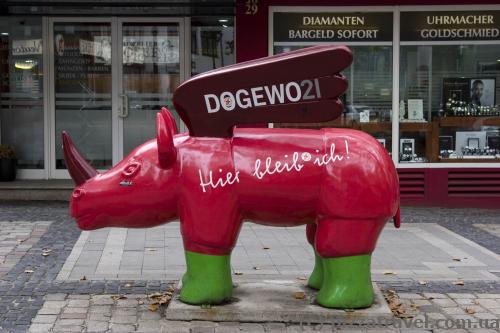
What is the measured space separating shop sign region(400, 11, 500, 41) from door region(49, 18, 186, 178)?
3.75 m

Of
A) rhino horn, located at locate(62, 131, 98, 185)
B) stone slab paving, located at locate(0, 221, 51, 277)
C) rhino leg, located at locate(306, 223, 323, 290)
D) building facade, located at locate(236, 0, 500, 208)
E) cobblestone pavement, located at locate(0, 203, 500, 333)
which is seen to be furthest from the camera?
building facade, located at locate(236, 0, 500, 208)

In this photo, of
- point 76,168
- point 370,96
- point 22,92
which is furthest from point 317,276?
point 22,92

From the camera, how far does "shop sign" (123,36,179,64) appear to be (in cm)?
1146

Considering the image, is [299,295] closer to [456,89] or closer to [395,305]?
[395,305]

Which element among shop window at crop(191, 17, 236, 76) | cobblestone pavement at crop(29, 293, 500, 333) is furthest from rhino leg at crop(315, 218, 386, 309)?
shop window at crop(191, 17, 236, 76)

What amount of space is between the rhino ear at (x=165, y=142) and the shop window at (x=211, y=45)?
262 inches

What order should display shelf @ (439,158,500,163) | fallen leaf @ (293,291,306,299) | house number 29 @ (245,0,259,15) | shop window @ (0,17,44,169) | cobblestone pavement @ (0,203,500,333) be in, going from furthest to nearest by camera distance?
shop window @ (0,17,44,169), display shelf @ (439,158,500,163), house number 29 @ (245,0,259,15), fallen leaf @ (293,291,306,299), cobblestone pavement @ (0,203,500,333)

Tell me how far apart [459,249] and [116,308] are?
4.20 m

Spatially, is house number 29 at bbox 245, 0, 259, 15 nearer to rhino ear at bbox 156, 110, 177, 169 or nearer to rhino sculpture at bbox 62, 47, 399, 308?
rhino sculpture at bbox 62, 47, 399, 308

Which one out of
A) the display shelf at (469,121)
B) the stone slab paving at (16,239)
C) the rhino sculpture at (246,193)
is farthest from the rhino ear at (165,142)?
the display shelf at (469,121)

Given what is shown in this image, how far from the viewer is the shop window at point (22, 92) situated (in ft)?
37.7

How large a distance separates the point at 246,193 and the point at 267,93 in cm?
75

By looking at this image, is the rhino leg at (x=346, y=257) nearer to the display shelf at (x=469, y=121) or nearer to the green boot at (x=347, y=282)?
the green boot at (x=347, y=282)

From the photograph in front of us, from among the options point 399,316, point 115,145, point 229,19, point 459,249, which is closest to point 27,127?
point 115,145
